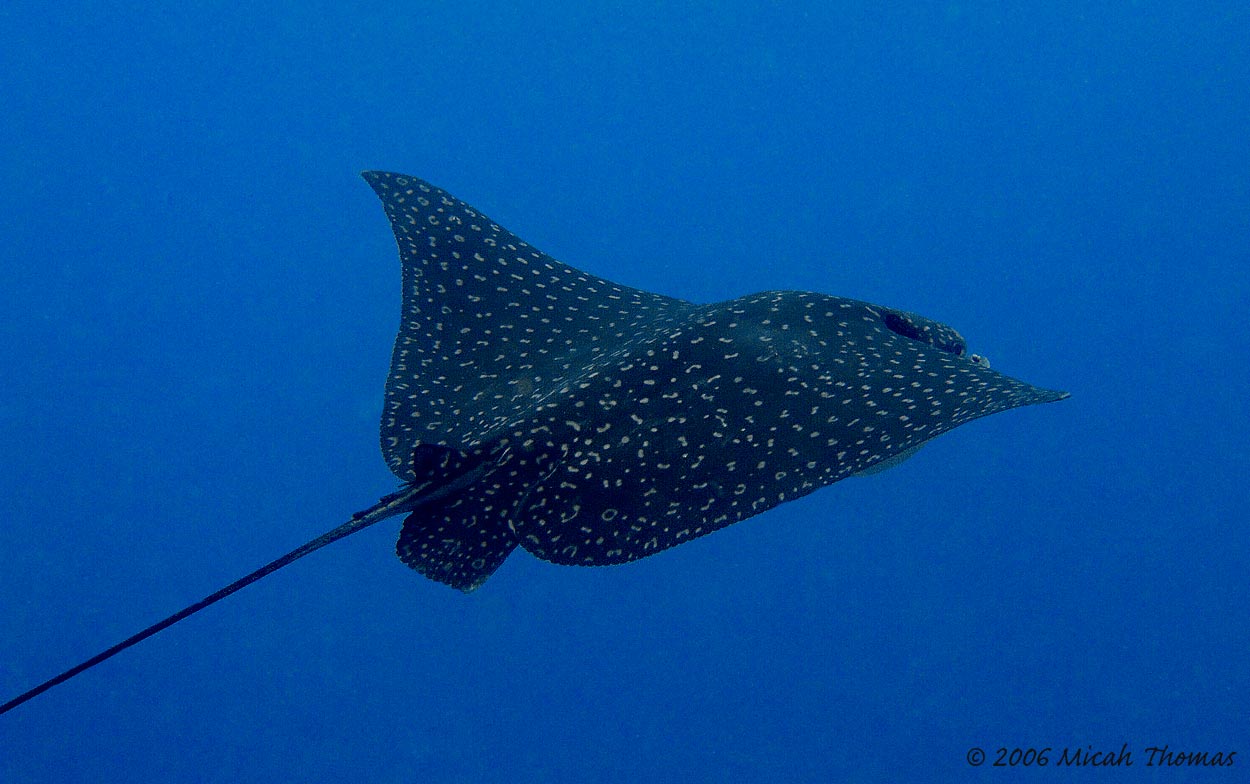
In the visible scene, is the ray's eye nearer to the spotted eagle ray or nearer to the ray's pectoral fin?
the spotted eagle ray

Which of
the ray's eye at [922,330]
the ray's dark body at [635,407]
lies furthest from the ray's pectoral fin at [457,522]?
the ray's eye at [922,330]

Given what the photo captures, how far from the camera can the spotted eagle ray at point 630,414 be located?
10.1 ft

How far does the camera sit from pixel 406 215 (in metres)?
4.33

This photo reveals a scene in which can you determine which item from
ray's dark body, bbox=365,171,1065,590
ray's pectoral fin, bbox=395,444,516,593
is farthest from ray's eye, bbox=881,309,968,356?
ray's pectoral fin, bbox=395,444,516,593

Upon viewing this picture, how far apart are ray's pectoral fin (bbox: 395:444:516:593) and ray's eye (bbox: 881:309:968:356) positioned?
2.42 meters

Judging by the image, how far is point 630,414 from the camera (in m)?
3.31

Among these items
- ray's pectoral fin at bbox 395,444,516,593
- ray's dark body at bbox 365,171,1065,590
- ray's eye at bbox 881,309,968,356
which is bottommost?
ray's pectoral fin at bbox 395,444,516,593

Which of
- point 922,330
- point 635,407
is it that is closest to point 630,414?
point 635,407

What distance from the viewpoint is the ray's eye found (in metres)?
4.20

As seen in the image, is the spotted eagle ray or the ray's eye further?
the ray's eye

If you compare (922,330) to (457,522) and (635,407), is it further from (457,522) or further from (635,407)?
(457,522)

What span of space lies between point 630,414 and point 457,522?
89 centimetres

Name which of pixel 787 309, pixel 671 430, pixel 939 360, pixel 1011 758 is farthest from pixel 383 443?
pixel 1011 758

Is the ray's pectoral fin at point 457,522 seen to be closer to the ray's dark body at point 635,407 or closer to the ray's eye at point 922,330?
the ray's dark body at point 635,407
